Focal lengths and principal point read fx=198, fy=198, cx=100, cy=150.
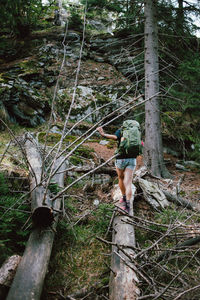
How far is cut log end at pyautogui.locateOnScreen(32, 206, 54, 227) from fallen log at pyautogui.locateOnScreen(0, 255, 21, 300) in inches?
21.7

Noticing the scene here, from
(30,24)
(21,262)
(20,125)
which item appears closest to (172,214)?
(21,262)

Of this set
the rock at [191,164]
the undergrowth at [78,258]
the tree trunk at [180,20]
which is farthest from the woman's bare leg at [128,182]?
the tree trunk at [180,20]

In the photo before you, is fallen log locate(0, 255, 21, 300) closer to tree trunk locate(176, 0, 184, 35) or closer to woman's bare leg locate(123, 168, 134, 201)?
woman's bare leg locate(123, 168, 134, 201)

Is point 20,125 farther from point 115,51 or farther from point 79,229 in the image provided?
point 115,51

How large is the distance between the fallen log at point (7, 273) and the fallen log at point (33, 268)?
0.10 meters

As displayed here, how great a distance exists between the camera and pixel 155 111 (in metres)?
6.79

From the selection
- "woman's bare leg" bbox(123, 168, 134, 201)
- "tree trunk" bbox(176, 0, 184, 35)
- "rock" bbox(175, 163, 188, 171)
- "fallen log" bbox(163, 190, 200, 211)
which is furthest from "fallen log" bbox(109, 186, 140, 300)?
"tree trunk" bbox(176, 0, 184, 35)

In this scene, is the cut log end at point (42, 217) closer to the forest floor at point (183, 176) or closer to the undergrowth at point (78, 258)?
the undergrowth at point (78, 258)

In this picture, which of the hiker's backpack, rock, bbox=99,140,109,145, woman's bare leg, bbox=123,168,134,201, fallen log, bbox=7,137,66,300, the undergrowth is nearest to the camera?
fallen log, bbox=7,137,66,300

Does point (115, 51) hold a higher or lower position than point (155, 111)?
higher

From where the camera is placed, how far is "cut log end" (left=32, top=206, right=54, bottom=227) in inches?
111

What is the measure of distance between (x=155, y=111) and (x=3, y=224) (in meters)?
5.66

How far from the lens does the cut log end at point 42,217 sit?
282cm

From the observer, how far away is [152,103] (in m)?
6.79
